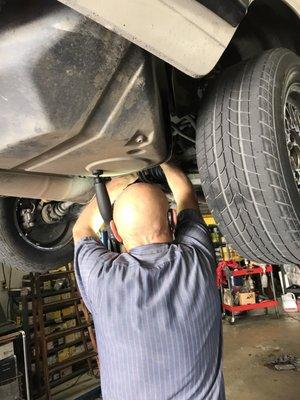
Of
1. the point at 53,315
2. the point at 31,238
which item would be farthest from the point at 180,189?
the point at 53,315

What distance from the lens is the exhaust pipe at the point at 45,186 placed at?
1.73m

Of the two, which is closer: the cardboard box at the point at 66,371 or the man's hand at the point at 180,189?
the man's hand at the point at 180,189

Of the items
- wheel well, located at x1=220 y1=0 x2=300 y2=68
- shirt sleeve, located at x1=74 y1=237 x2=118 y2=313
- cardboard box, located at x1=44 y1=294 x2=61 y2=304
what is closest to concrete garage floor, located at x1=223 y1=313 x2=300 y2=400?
cardboard box, located at x1=44 y1=294 x2=61 y2=304

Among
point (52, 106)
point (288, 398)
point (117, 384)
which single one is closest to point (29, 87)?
point (52, 106)

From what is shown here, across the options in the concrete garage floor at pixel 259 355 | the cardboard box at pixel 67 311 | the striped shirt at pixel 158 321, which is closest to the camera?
the striped shirt at pixel 158 321

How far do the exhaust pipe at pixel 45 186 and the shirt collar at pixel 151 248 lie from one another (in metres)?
0.66

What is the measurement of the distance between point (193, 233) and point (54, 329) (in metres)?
4.34

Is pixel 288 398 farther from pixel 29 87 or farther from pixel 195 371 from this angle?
pixel 29 87

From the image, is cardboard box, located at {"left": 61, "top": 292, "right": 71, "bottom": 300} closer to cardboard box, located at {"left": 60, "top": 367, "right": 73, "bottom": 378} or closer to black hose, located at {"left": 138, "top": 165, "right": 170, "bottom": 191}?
cardboard box, located at {"left": 60, "top": 367, "right": 73, "bottom": 378}

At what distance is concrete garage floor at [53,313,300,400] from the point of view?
4.20 metres

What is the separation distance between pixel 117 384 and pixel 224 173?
0.85 m

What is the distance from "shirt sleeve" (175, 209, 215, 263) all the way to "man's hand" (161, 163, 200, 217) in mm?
67

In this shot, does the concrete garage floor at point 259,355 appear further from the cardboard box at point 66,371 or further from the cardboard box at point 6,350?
the cardboard box at point 6,350

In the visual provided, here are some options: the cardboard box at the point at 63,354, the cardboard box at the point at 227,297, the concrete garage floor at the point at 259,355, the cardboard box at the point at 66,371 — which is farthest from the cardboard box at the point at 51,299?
the cardboard box at the point at 227,297
